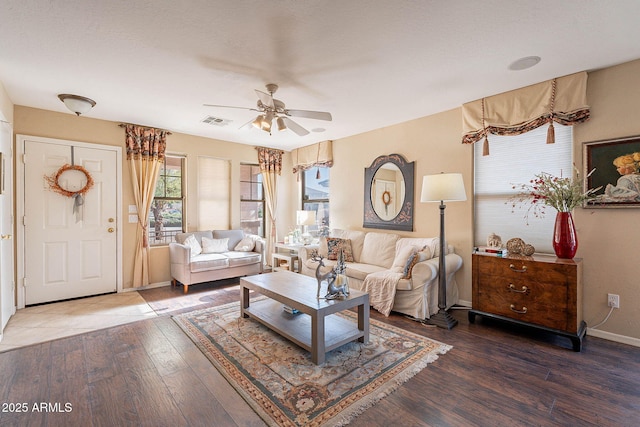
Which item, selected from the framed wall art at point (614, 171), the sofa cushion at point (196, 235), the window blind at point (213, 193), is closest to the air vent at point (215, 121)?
the window blind at point (213, 193)

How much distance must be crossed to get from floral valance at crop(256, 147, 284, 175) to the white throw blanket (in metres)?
3.44

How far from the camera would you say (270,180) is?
610 cm

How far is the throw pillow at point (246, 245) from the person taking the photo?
5195 millimetres

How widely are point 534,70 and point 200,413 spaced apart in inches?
154

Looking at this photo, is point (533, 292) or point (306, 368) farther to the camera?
point (533, 292)

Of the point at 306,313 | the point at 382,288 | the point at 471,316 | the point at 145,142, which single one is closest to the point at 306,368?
the point at 306,313

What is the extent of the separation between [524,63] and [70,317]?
547cm

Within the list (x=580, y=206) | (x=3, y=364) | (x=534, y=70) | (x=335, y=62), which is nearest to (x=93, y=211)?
(x=3, y=364)

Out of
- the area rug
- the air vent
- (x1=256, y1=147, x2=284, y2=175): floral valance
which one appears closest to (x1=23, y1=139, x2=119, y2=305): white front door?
the air vent

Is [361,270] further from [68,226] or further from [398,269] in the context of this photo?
[68,226]

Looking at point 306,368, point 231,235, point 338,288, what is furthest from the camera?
point 231,235

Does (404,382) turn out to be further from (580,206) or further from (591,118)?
(591,118)

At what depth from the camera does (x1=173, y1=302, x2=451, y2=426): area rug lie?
1.84 metres

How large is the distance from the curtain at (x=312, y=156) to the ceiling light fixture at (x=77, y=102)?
3.47 metres
